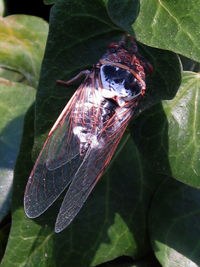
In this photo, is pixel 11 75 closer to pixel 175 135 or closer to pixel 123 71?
pixel 123 71

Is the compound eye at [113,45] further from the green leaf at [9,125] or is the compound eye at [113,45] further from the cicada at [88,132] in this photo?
the green leaf at [9,125]

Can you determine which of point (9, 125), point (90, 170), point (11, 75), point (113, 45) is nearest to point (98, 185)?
point (90, 170)

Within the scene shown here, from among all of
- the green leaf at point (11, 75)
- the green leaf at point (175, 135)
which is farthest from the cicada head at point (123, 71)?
the green leaf at point (11, 75)

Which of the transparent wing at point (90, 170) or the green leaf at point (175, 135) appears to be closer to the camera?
the transparent wing at point (90, 170)

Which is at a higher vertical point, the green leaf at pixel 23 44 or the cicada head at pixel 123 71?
the cicada head at pixel 123 71

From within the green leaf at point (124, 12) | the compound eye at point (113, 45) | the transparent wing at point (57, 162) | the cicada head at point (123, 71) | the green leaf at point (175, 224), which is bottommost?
the green leaf at point (175, 224)

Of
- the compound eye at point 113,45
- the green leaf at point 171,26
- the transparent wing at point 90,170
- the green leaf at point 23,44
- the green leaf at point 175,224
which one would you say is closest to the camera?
the green leaf at point 171,26

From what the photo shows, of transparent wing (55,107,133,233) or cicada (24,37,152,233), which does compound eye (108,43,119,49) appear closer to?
cicada (24,37,152,233)

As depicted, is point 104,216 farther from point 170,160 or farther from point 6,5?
point 6,5
